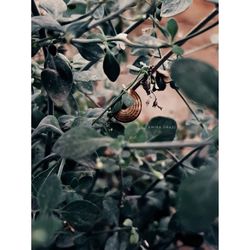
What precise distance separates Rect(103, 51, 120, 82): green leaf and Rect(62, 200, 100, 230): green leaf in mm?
142

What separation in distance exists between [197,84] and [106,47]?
0.43ft

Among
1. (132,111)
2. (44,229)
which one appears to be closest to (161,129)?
(132,111)

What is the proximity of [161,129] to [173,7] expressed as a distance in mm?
134

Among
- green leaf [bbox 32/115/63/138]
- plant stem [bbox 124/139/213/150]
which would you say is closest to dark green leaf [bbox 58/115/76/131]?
green leaf [bbox 32/115/63/138]

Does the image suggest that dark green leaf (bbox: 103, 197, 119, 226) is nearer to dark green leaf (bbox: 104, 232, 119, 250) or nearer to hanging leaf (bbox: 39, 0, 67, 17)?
dark green leaf (bbox: 104, 232, 119, 250)

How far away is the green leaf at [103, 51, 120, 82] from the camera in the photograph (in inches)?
22.3

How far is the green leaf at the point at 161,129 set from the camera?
1.75ft

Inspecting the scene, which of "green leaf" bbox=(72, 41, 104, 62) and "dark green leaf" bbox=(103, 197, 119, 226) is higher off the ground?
"green leaf" bbox=(72, 41, 104, 62)

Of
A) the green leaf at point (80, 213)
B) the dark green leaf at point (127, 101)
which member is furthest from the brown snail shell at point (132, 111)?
the green leaf at point (80, 213)

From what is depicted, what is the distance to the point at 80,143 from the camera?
1.58 feet

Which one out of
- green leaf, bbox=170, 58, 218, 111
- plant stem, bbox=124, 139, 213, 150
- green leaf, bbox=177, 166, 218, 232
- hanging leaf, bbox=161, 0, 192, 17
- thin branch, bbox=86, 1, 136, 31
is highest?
hanging leaf, bbox=161, 0, 192, 17
